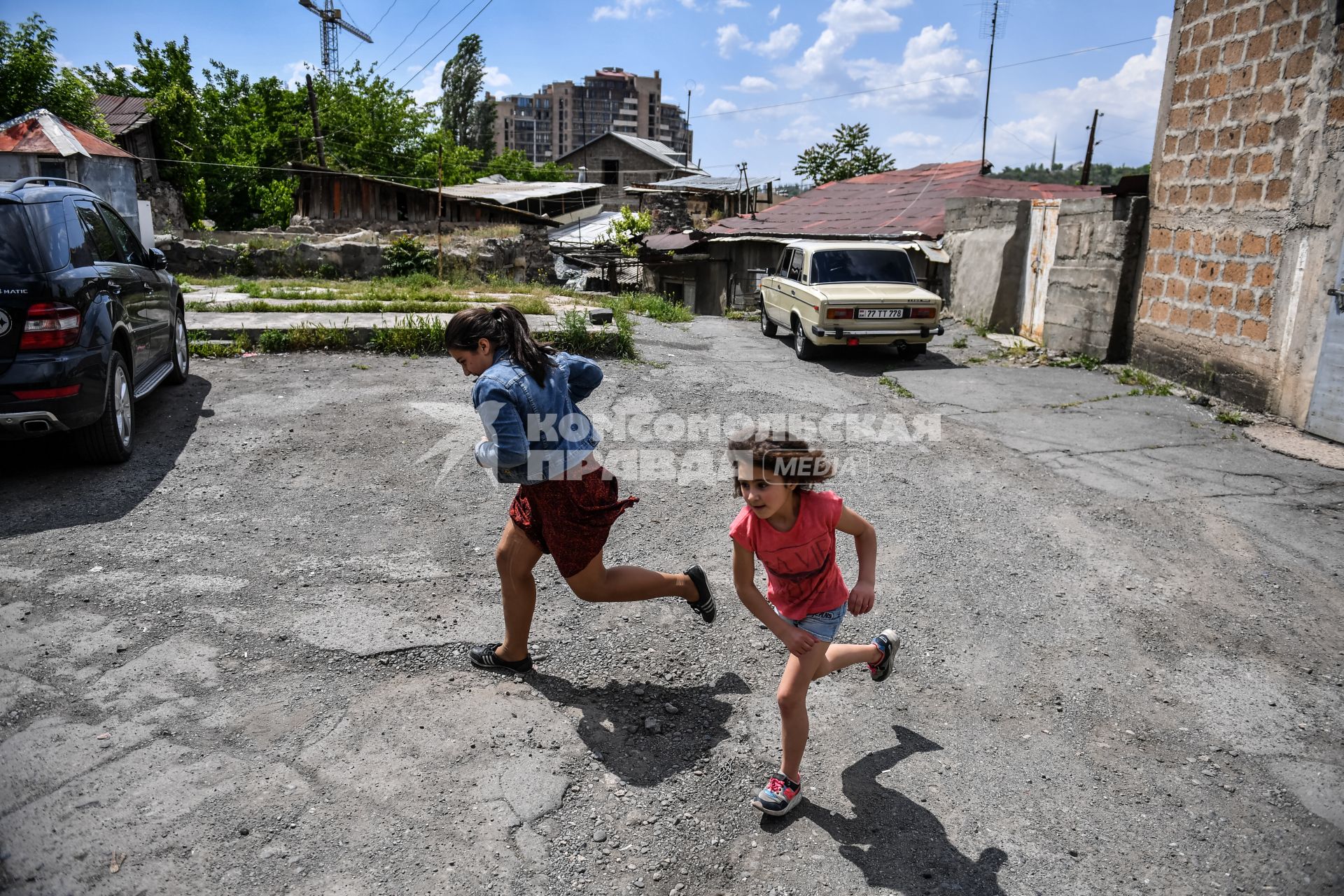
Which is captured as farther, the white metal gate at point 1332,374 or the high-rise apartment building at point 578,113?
the high-rise apartment building at point 578,113

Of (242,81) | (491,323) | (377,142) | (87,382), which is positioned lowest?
(87,382)

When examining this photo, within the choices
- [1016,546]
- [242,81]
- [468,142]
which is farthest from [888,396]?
[468,142]

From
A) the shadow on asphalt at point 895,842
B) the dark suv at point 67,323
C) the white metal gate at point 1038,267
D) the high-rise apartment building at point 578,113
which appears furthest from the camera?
the high-rise apartment building at point 578,113

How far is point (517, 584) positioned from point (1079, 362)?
30.7ft

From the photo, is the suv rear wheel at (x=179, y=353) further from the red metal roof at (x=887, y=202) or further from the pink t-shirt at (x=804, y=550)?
the red metal roof at (x=887, y=202)

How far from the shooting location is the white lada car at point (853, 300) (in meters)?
10.5

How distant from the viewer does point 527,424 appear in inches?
123

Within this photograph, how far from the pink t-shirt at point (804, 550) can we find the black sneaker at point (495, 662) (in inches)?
51.1

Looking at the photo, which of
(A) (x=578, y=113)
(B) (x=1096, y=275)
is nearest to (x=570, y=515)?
(B) (x=1096, y=275)

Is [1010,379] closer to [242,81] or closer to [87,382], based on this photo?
[87,382]

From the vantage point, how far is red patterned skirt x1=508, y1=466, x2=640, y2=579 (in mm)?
3213

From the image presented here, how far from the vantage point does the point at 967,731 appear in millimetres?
3234

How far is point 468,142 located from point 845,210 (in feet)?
179

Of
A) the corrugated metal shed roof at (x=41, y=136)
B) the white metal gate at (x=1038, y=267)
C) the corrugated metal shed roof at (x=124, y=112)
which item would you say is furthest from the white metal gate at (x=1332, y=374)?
the corrugated metal shed roof at (x=124, y=112)
